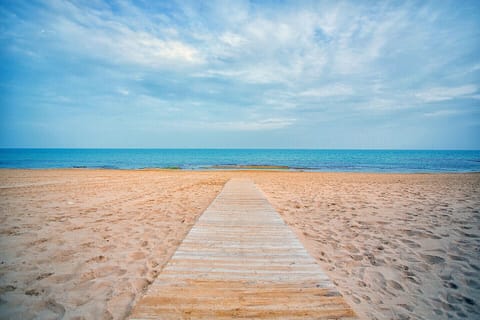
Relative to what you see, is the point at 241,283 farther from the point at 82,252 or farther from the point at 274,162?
the point at 274,162

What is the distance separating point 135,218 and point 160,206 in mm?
1415

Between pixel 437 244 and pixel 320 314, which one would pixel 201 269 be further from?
pixel 437 244

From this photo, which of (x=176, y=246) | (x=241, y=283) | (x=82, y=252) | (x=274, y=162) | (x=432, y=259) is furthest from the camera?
(x=274, y=162)

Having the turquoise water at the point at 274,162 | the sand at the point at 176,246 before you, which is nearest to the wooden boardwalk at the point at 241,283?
the sand at the point at 176,246

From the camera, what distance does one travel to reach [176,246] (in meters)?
4.46

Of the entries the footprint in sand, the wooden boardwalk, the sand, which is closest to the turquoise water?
the sand

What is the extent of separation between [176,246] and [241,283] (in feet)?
6.96

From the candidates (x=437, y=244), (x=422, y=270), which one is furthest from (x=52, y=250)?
(x=437, y=244)

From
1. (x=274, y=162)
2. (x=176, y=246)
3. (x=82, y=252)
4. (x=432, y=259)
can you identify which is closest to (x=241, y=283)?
(x=176, y=246)

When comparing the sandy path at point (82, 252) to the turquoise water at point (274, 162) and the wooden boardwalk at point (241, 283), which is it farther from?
the turquoise water at point (274, 162)

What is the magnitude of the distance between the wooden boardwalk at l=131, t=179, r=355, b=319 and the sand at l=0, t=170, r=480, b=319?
0.48 meters

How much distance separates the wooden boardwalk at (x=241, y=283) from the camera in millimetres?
2303

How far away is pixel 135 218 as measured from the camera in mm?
6281

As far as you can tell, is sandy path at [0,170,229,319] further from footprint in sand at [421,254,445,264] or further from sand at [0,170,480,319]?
footprint in sand at [421,254,445,264]
